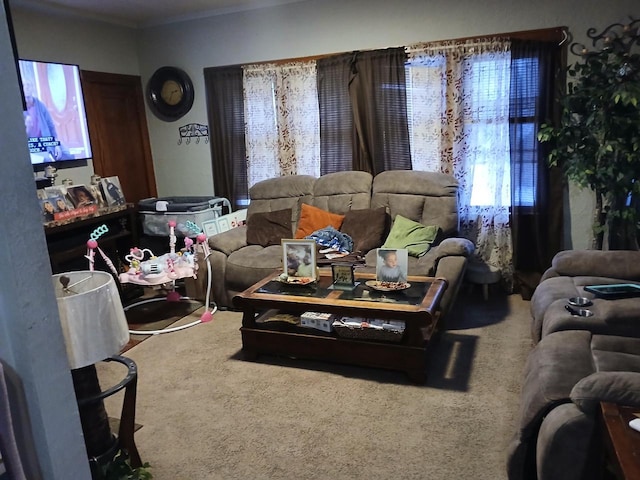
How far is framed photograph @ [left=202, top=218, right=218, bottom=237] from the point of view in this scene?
14.1 ft

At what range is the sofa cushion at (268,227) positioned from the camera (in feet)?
13.5

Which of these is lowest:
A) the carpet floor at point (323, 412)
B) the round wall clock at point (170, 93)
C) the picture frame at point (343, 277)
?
the carpet floor at point (323, 412)

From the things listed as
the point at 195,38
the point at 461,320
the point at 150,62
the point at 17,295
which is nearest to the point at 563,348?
the point at 461,320

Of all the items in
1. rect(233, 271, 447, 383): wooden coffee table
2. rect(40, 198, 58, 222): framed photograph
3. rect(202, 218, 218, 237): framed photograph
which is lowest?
rect(233, 271, 447, 383): wooden coffee table

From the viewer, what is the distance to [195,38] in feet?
15.9

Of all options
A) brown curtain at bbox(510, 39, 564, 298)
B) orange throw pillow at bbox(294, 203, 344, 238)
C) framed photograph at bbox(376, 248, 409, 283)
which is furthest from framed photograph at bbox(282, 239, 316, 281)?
brown curtain at bbox(510, 39, 564, 298)

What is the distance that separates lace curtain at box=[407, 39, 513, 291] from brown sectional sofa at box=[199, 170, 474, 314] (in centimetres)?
30

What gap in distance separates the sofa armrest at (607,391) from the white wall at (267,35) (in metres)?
2.66

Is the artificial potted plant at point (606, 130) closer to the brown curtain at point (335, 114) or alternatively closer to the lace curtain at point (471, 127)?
the lace curtain at point (471, 127)

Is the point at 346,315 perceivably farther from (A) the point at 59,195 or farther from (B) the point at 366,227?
(A) the point at 59,195

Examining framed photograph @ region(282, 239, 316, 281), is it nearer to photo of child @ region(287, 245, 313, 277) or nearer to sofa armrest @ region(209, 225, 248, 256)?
photo of child @ region(287, 245, 313, 277)

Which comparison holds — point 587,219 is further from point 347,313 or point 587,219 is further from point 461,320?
point 347,313

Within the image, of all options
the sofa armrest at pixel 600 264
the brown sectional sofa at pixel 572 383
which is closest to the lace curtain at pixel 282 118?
the sofa armrest at pixel 600 264

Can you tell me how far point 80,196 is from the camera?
4.26m
